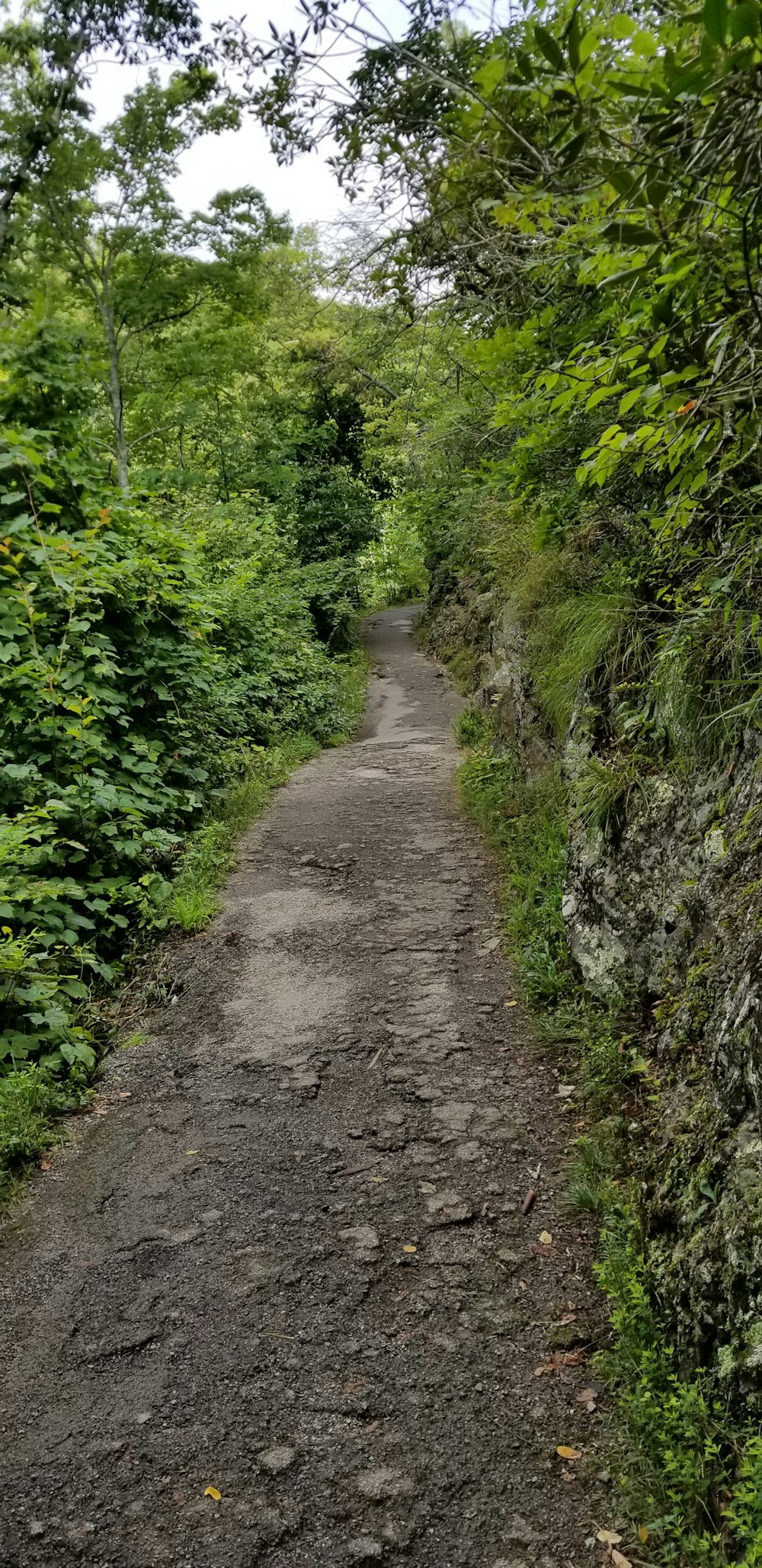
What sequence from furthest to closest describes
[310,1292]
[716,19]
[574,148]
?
[310,1292] < [574,148] < [716,19]

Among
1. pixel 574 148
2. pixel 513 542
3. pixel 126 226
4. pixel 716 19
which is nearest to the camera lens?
pixel 716 19

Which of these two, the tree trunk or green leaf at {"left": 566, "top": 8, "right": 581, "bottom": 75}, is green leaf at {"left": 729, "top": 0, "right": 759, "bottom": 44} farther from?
the tree trunk

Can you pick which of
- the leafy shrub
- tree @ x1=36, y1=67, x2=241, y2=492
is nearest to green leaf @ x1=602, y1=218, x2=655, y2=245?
the leafy shrub

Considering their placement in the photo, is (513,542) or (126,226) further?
(126,226)

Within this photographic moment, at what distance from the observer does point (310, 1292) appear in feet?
9.96

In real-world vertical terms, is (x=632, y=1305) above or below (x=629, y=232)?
below

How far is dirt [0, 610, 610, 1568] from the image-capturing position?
2.33m

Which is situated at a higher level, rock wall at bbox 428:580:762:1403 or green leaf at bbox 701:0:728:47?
green leaf at bbox 701:0:728:47

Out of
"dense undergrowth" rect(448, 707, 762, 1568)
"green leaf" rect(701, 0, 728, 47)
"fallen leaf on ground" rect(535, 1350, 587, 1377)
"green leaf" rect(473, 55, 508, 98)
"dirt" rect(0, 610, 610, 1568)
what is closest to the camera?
"green leaf" rect(701, 0, 728, 47)

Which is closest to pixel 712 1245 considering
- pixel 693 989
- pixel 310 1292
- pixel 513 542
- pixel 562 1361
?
pixel 562 1361

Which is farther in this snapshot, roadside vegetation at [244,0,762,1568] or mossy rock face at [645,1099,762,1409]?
mossy rock face at [645,1099,762,1409]

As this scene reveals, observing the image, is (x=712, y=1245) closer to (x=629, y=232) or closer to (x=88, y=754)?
(x=629, y=232)

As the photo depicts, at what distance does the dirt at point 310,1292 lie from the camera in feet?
7.66

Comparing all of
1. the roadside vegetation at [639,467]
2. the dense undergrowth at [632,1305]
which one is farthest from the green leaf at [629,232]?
the dense undergrowth at [632,1305]
